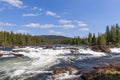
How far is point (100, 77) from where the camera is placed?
21359 mm

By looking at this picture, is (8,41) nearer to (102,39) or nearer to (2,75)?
(102,39)

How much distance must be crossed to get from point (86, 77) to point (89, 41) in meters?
133

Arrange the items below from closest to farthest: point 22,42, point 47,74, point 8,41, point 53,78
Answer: point 53,78
point 47,74
point 8,41
point 22,42

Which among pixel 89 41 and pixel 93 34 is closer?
pixel 93 34

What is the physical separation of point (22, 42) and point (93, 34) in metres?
48.5

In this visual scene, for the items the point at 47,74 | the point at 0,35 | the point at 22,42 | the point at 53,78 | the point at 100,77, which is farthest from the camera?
the point at 22,42

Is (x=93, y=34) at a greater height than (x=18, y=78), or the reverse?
(x=93, y=34)

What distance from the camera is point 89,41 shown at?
155000 millimetres

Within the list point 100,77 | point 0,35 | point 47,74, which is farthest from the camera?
point 0,35

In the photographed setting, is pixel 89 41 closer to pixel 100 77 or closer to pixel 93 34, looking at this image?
pixel 93 34

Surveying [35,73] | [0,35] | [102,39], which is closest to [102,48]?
[35,73]

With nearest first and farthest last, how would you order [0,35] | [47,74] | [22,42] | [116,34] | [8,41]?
[47,74]
[116,34]
[0,35]
[8,41]
[22,42]

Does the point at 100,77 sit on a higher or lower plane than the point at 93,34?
lower

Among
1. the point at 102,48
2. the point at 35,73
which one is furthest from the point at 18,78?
the point at 102,48
